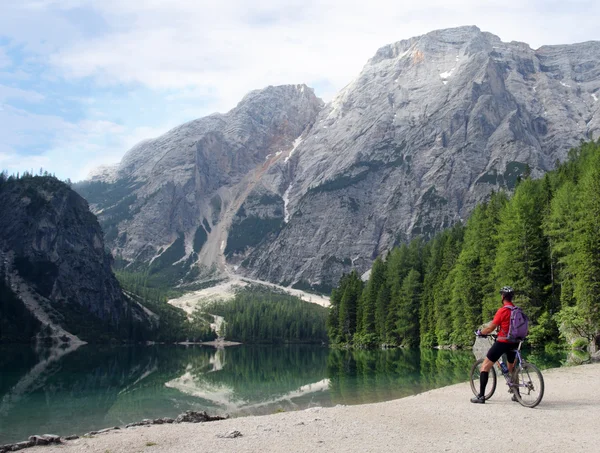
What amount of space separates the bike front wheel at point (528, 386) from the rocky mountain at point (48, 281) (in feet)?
515

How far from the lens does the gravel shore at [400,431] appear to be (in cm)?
1152

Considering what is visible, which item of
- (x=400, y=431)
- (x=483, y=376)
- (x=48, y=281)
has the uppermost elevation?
(x=48, y=281)

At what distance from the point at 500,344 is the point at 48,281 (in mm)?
187851

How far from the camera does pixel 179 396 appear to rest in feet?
122

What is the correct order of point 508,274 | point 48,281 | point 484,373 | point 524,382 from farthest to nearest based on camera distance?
point 48,281 < point 508,274 < point 484,373 < point 524,382

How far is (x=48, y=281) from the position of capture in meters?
178

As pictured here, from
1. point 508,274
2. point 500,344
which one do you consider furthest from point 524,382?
point 508,274

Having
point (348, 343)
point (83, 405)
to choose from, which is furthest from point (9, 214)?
point (83, 405)

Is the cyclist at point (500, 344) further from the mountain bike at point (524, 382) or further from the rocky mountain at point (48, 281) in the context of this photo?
the rocky mountain at point (48, 281)

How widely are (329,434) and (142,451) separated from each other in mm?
4618

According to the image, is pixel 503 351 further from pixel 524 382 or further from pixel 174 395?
pixel 174 395

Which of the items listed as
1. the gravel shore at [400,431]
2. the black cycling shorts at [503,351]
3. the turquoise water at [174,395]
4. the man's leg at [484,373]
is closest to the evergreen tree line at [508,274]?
the turquoise water at [174,395]

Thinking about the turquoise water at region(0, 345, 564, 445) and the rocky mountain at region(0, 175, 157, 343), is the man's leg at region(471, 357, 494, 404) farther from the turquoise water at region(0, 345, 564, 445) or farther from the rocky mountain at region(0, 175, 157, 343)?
the rocky mountain at region(0, 175, 157, 343)

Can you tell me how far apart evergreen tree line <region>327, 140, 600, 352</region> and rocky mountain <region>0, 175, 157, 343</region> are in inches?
4111
